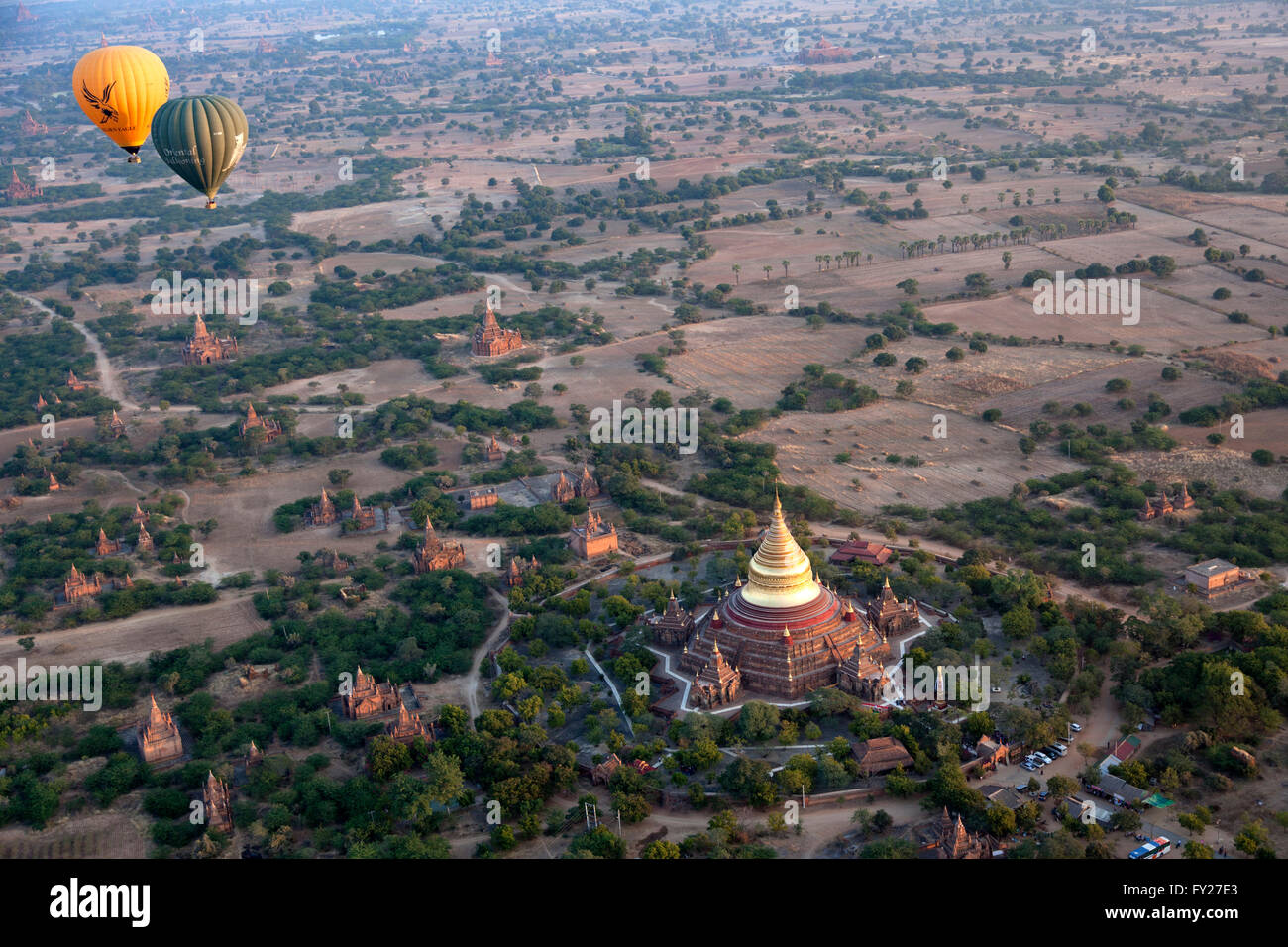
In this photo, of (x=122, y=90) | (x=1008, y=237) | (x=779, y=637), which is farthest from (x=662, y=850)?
(x=1008, y=237)

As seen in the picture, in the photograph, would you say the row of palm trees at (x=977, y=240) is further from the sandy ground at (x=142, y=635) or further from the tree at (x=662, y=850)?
the tree at (x=662, y=850)

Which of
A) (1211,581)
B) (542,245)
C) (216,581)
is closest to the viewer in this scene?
(1211,581)

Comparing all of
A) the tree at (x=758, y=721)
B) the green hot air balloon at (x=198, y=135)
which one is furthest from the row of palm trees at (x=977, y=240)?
the tree at (x=758, y=721)

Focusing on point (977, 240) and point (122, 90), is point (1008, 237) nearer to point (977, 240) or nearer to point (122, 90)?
point (977, 240)

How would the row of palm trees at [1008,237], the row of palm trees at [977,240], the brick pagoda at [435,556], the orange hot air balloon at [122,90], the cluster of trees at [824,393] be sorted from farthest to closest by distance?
the row of palm trees at [1008,237], the row of palm trees at [977,240], the cluster of trees at [824,393], the orange hot air balloon at [122,90], the brick pagoda at [435,556]

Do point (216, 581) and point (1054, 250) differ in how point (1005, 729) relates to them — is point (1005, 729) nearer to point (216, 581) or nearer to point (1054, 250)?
point (216, 581)

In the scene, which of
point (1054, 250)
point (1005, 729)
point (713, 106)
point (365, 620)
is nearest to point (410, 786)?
point (365, 620)
